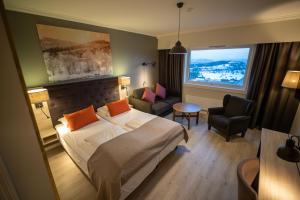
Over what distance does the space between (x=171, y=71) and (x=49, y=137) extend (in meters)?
3.88

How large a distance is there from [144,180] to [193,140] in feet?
4.86

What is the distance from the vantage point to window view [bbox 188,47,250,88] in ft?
12.0

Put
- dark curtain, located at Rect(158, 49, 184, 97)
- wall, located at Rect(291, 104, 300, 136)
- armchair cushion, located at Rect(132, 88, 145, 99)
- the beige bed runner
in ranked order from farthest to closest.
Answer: dark curtain, located at Rect(158, 49, 184, 97) < armchair cushion, located at Rect(132, 88, 145, 99) < wall, located at Rect(291, 104, 300, 136) < the beige bed runner

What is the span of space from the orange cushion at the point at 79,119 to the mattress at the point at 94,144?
0.08m

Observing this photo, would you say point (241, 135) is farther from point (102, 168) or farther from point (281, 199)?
point (102, 168)

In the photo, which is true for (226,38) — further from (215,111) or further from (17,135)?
(17,135)

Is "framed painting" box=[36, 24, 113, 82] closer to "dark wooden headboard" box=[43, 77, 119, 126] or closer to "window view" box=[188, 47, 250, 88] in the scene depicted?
"dark wooden headboard" box=[43, 77, 119, 126]

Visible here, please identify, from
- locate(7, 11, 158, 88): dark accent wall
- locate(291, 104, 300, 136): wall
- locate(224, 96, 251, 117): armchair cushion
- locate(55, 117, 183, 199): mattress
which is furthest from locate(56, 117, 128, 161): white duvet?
locate(291, 104, 300, 136): wall

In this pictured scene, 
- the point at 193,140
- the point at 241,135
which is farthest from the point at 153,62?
the point at 241,135

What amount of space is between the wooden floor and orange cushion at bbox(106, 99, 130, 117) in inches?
48.1

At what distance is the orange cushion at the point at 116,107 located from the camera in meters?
3.15

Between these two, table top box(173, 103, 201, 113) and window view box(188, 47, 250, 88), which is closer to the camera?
table top box(173, 103, 201, 113)

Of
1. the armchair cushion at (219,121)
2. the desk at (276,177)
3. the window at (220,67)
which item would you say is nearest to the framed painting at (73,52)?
the window at (220,67)

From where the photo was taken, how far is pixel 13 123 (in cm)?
66
